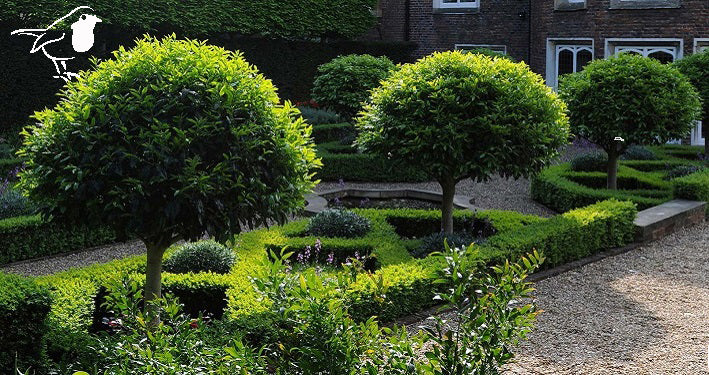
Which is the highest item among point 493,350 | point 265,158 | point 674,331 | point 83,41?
point 83,41

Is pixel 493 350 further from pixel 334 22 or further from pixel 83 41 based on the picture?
pixel 334 22

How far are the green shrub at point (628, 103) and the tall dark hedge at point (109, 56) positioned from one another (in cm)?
971

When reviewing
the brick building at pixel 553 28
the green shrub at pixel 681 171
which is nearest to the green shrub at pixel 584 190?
the green shrub at pixel 681 171

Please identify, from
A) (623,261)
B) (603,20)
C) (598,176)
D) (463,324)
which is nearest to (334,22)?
(603,20)

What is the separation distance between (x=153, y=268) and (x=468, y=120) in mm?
4080

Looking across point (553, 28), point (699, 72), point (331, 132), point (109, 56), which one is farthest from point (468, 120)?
point (553, 28)

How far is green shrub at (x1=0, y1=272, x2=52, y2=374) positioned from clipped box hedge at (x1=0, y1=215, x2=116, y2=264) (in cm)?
400

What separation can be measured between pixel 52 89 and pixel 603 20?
11907mm

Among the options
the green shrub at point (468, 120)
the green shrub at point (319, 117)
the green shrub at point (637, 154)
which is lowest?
the green shrub at point (637, 154)

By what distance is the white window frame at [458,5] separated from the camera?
85.3 feet

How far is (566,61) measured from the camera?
77.9 feet

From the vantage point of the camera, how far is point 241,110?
7.25 metres

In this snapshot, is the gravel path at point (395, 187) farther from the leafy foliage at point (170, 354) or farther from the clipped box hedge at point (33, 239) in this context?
the leafy foliage at point (170, 354)

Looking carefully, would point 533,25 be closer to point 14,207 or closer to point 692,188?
point 692,188
